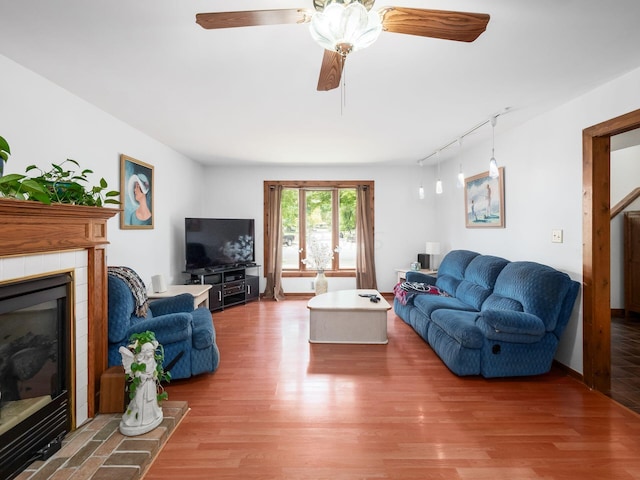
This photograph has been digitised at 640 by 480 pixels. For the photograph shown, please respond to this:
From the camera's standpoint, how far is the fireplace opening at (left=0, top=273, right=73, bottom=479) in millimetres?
1642

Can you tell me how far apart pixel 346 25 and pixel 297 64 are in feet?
3.69

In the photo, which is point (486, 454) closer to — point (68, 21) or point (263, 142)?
point (68, 21)

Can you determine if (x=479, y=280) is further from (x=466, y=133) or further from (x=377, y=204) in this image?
(x=377, y=204)

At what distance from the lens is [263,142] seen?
4227mm

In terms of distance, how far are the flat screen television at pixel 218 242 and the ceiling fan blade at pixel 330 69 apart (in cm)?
359

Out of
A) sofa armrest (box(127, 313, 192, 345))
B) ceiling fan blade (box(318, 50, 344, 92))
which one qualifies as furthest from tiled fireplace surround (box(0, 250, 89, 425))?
ceiling fan blade (box(318, 50, 344, 92))

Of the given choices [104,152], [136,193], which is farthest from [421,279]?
[104,152]

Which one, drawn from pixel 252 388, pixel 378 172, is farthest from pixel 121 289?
pixel 378 172

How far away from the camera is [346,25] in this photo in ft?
3.99

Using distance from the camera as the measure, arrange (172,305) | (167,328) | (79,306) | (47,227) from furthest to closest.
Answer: (172,305) → (167,328) → (79,306) → (47,227)

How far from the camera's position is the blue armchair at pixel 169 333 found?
8.11 feet

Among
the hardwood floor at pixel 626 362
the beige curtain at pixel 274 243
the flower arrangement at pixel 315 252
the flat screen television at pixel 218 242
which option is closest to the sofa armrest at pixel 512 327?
the hardwood floor at pixel 626 362

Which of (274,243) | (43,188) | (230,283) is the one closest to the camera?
(43,188)

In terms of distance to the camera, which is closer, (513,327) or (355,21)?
(355,21)
